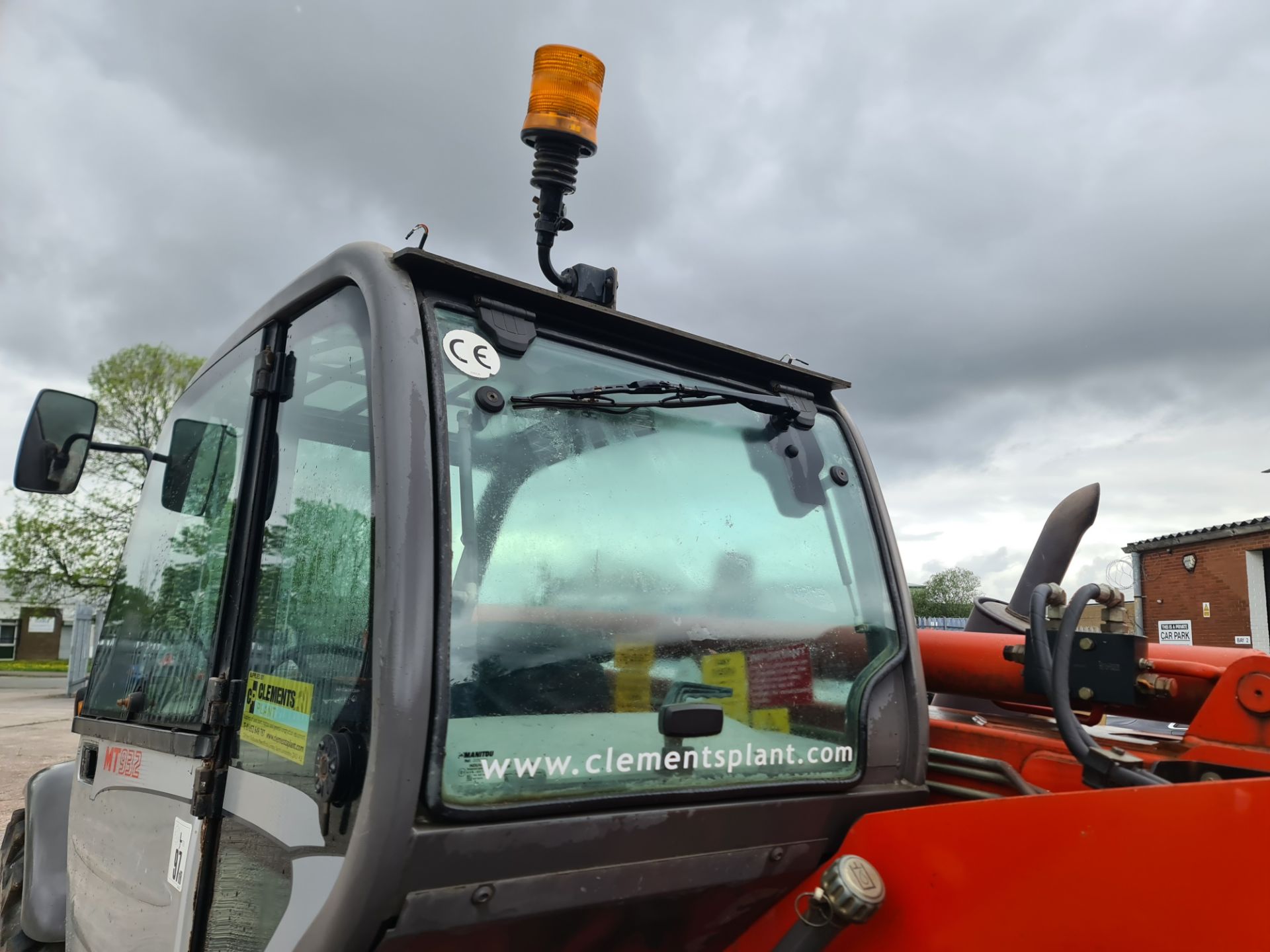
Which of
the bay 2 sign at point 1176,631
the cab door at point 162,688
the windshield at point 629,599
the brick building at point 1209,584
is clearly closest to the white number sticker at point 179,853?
the cab door at point 162,688

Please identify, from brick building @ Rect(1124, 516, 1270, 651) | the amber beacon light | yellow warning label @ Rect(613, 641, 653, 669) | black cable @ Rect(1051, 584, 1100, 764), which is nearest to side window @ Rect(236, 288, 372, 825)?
yellow warning label @ Rect(613, 641, 653, 669)

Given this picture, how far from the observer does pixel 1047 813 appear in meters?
1.51

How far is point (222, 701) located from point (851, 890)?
1.29 metres

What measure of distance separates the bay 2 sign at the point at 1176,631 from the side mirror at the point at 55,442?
22341mm

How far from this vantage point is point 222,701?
201 centimetres

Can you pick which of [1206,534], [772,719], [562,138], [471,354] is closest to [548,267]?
[562,138]

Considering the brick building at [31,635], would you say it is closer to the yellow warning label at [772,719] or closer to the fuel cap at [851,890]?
the yellow warning label at [772,719]

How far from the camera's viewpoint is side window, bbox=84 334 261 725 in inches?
88.6

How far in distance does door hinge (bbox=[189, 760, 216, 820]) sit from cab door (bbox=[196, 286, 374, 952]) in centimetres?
4

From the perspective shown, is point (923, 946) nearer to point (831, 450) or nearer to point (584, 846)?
point (584, 846)

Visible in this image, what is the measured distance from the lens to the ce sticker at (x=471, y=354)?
179cm

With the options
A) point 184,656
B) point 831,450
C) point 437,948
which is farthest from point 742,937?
point 184,656

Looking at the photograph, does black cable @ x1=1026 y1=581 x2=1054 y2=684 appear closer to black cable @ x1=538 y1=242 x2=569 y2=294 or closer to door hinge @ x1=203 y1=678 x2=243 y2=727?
black cable @ x1=538 y1=242 x2=569 y2=294

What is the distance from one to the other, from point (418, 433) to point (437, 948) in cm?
85
